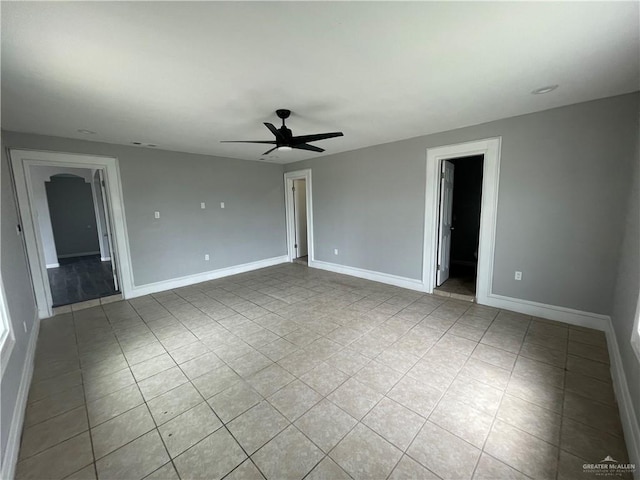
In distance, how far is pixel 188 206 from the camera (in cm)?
464

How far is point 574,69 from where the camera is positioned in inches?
77.0

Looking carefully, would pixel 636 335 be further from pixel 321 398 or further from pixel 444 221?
pixel 444 221

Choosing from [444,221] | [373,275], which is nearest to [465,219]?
[444,221]

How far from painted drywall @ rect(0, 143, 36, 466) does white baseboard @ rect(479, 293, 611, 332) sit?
4.54 metres

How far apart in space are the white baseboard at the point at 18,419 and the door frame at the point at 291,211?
4331 millimetres

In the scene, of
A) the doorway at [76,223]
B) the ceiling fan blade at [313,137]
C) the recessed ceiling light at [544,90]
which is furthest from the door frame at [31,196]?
the recessed ceiling light at [544,90]

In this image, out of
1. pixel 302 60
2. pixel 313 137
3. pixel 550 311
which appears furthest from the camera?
pixel 550 311

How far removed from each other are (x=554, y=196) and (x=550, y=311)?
136cm

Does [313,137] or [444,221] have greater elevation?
[313,137]

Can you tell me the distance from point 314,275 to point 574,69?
4.34 meters

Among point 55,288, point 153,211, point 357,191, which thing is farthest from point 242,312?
point 55,288

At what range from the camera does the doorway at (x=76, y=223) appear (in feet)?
19.5

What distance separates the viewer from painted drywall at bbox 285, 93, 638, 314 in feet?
8.42

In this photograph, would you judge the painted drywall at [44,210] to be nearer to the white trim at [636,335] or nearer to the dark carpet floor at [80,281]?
the dark carpet floor at [80,281]
